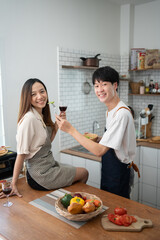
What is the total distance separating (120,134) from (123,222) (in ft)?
2.01

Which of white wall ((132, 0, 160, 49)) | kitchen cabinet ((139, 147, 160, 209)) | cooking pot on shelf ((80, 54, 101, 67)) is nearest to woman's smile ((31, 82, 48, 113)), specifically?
cooking pot on shelf ((80, 54, 101, 67))

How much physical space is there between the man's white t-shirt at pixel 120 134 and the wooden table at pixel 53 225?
0.39m

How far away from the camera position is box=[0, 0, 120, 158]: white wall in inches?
105

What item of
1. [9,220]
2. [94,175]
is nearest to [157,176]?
[94,175]

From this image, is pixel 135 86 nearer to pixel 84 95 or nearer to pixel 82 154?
pixel 84 95

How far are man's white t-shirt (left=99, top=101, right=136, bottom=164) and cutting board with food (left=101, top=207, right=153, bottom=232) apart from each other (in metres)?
0.47

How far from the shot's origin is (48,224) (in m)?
1.58

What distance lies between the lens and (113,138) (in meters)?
1.82

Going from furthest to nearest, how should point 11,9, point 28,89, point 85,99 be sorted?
1. point 85,99
2. point 11,9
3. point 28,89

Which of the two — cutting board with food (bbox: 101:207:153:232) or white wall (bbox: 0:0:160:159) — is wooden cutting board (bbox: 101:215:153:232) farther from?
white wall (bbox: 0:0:160:159)

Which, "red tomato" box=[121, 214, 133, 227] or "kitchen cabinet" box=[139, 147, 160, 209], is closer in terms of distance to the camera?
"red tomato" box=[121, 214, 133, 227]

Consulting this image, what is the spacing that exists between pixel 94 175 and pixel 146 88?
1946 millimetres

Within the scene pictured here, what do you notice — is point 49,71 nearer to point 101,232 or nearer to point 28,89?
point 28,89

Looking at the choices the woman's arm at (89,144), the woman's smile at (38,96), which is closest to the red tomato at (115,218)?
the woman's arm at (89,144)
